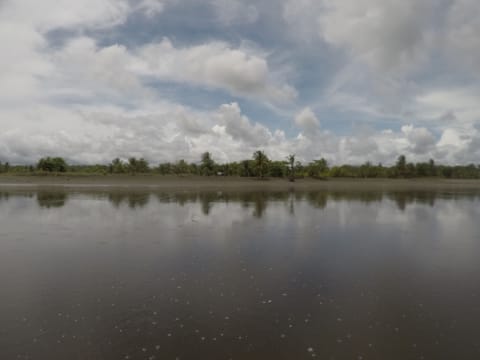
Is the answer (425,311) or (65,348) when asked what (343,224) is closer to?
(425,311)

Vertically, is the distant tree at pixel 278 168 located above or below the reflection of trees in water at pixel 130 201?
above

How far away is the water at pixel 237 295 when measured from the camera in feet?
21.6

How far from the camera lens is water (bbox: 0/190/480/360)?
6586 millimetres

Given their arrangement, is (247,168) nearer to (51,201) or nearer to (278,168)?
(278,168)

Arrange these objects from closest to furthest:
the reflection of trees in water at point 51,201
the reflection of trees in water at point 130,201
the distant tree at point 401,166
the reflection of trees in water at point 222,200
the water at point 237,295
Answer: the water at point 237,295
the reflection of trees in water at point 222,200
the reflection of trees in water at point 51,201
the reflection of trees in water at point 130,201
the distant tree at point 401,166

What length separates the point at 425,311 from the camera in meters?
8.15

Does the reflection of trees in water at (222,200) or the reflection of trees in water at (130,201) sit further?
the reflection of trees in water at (130,201)

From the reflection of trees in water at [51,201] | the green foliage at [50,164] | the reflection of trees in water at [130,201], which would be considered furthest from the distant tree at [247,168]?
the reflection of trees in water at [51,201]

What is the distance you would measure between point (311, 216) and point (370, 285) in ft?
52.1

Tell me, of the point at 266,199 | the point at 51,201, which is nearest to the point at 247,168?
the point at 266,199

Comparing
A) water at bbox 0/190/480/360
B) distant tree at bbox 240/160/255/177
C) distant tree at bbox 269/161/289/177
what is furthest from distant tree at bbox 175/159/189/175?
water at bbox 0/190/480/360

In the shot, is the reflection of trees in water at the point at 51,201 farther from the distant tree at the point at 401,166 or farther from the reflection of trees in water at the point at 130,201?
the distant tree at the point at 401,166

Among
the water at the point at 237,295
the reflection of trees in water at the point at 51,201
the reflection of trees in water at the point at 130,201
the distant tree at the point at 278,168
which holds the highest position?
the distant tree at the point at 278,168

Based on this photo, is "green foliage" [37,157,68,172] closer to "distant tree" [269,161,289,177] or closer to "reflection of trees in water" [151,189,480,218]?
"distant tree" [269,161,289,177]
